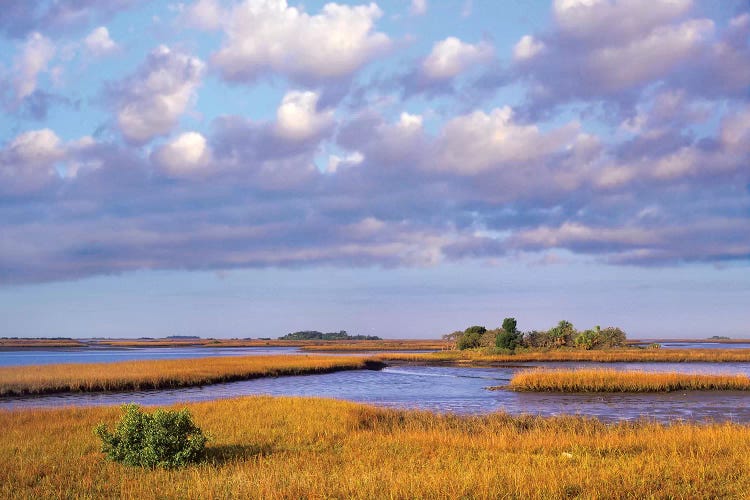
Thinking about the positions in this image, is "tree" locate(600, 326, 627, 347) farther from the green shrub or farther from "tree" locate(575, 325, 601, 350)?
the green shrub

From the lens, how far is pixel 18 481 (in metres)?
13.2

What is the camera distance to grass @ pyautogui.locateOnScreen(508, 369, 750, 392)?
142ft

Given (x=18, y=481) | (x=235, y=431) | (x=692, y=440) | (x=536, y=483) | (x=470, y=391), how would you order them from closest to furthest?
1. (x=536, y=483)
2. (x=18, y=481)
3. (x=692, y=440)
4. (x=235, y=431)
5. (x=470, y=391)

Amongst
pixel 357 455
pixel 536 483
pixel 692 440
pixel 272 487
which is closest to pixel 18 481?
pixel 272 487

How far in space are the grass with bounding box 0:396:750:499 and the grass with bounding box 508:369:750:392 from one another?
2173 centimetres

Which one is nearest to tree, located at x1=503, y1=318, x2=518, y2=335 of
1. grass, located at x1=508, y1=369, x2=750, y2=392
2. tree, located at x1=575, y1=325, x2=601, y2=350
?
tree, located at x1=575, y1=325, x2=601, y2=350

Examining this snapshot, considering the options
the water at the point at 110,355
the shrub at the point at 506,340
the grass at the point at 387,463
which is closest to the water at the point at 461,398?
the grass at the point at 387,463

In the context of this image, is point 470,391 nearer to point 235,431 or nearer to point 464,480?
point 235,431

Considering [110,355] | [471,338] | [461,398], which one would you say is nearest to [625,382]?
[461,398]

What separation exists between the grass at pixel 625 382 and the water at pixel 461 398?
2194 millimetres

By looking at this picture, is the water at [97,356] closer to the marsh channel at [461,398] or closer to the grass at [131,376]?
the grass at [131,376]

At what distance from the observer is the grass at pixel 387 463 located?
37.4ft

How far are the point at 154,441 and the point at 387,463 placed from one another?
580cm

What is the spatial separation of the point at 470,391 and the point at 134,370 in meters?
32.0
